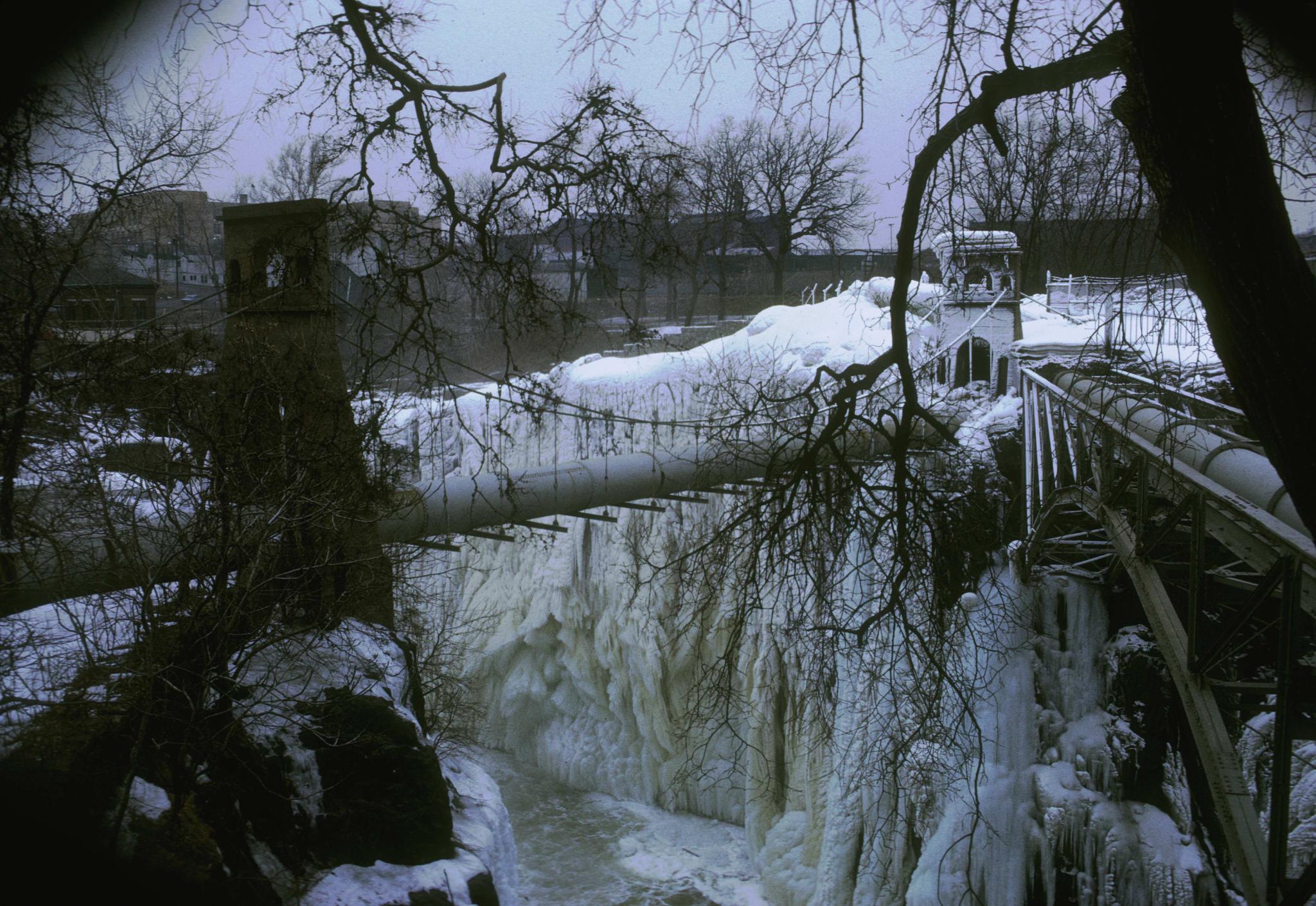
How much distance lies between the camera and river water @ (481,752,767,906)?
1452cm

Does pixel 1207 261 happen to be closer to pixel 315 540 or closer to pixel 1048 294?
pixel 315 540

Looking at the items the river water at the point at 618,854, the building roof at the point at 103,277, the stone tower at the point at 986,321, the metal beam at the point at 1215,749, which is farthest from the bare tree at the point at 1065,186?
the river water at the point at 618,854

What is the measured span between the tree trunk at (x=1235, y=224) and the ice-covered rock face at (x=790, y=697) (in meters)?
1.68

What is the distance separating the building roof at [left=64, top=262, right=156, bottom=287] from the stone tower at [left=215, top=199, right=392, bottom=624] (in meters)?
0.59

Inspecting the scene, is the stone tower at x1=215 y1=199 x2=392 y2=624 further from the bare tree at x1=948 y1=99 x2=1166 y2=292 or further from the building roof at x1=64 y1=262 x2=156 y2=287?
the bare tree at x1=948 y1=99 x2=1166 y2=292

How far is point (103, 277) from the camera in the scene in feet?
20.1

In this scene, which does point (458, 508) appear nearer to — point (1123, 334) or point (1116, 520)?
point (1116, 520)

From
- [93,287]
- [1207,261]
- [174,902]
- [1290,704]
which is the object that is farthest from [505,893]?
[1207,261]

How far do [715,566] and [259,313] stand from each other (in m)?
4.71

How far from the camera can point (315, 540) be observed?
6586mm

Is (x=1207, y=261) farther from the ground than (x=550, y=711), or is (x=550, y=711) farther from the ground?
(x=1207, y=261)

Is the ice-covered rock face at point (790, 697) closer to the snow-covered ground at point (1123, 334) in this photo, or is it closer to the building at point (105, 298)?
the snow-covered ground at point (1123, 334)

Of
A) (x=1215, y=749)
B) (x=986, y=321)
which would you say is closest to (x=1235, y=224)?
(x=1215, y=749)

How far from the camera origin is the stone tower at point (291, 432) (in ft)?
18.9
